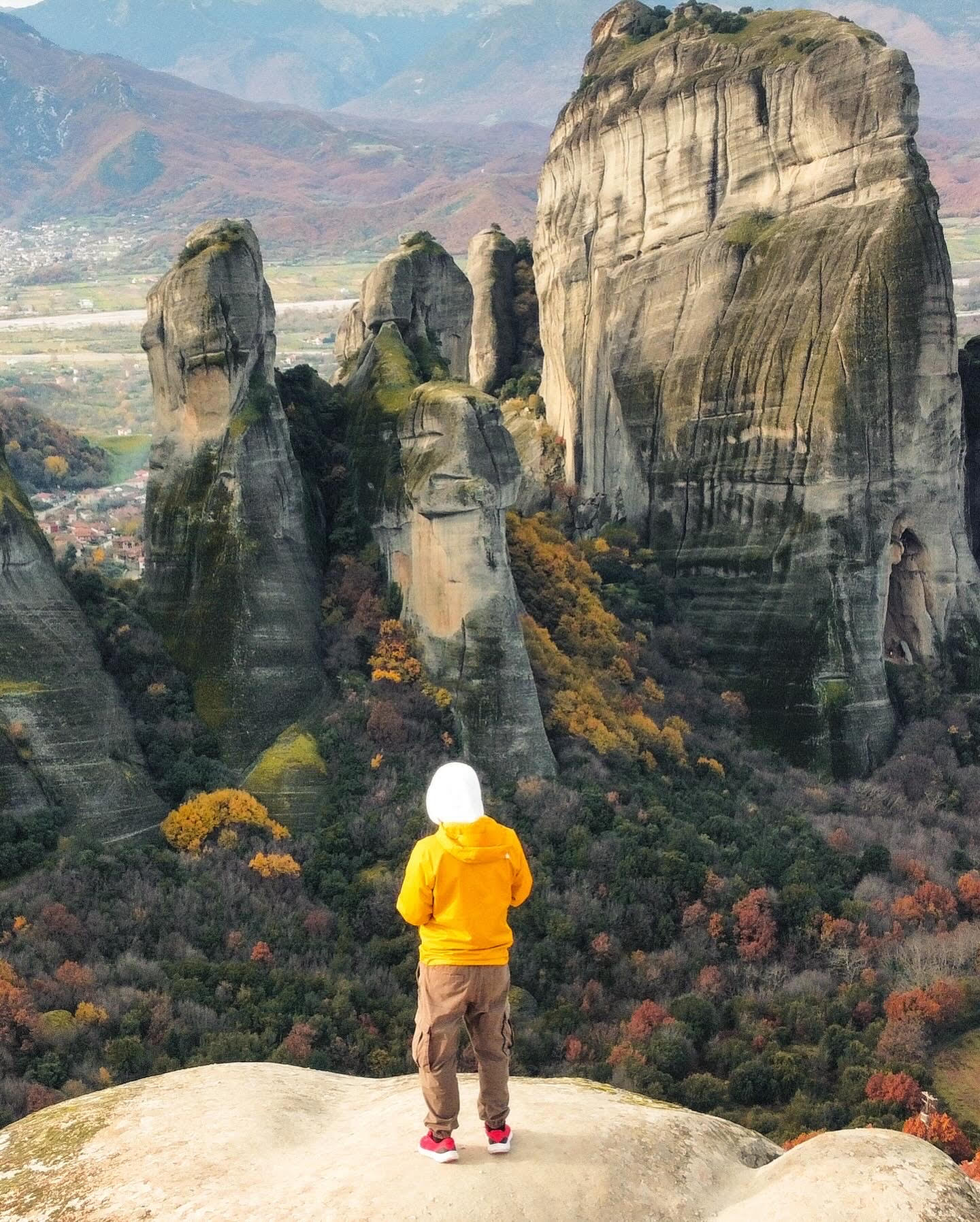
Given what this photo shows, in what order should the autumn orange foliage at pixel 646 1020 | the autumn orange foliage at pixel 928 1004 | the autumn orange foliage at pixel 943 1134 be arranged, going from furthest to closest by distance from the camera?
the autumn orange foliage at pixel 928 1004 < the autumn orange foliage at pixel 646 1020 < the autumn orange foliage at pixel 943 1134

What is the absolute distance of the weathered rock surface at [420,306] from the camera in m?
43.8

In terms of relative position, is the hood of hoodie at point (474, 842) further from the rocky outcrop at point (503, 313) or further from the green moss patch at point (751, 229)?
the rocky outcrop at point (503, 313)

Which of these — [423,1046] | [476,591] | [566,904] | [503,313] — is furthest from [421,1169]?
[503,313]

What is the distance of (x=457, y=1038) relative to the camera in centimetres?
1148

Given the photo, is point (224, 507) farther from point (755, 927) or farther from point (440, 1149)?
point (440, 1149)

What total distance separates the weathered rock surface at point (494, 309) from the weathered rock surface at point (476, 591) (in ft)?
95.0

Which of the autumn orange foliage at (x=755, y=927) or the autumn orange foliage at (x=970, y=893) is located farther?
the autumn orange foliage at (x=970, y=893)

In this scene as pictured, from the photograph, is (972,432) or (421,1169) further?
(972,432)

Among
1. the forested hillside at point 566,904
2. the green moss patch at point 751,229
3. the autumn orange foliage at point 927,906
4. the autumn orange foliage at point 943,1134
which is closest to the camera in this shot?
the autumn orange foliage at point 943,1134

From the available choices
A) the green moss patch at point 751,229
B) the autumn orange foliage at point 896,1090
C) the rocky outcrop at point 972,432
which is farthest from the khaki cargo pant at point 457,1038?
the rocky outcrop at point 972,432

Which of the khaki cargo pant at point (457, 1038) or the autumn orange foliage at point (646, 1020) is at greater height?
the khaki cargo pant at point (457, 1038)

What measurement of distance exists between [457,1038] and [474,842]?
1.70m

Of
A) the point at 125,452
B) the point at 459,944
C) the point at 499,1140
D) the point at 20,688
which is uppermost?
the point at 125,452

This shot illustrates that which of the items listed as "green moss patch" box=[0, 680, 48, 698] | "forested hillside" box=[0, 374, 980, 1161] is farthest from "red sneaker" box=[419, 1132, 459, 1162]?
"green moss patch" box=[0, 680, 48, 698]
